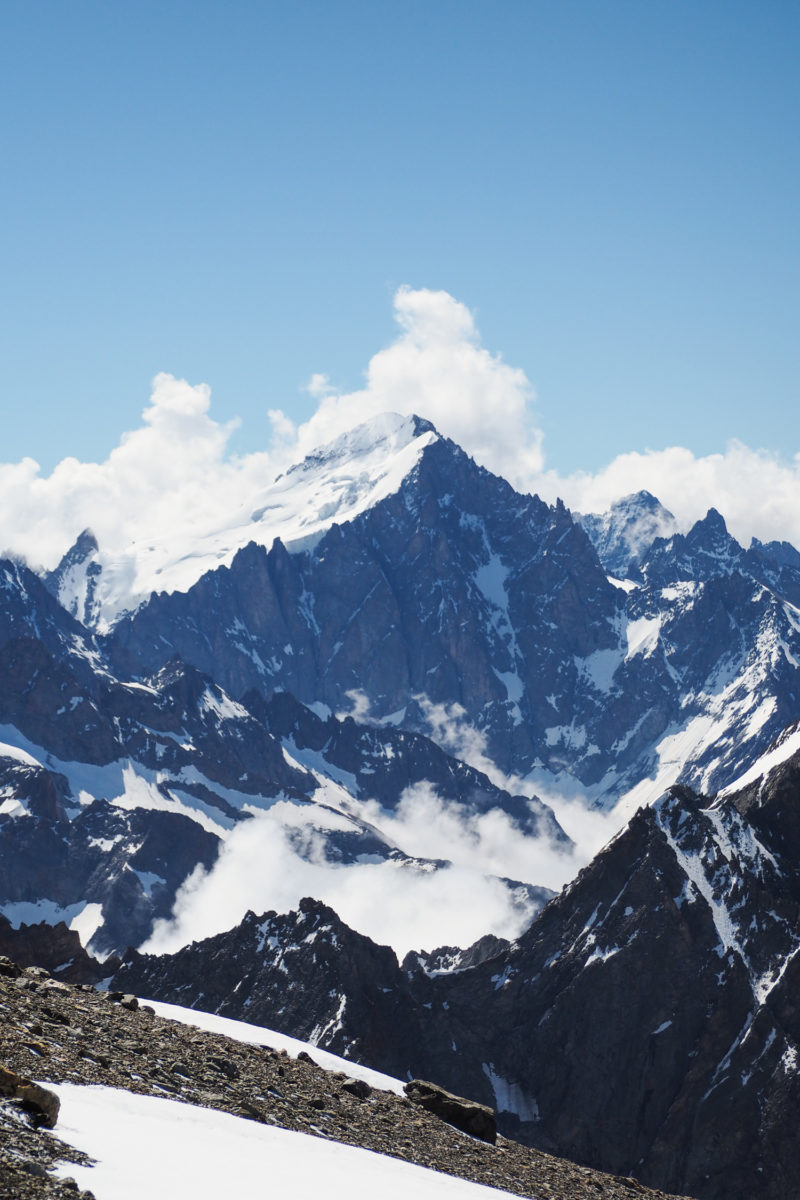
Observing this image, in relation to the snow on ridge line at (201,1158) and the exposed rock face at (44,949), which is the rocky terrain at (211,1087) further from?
the exposed rock face at (44,949)

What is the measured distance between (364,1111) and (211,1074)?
9.56m

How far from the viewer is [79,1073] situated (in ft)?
141

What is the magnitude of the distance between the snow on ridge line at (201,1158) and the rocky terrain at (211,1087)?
1.12m

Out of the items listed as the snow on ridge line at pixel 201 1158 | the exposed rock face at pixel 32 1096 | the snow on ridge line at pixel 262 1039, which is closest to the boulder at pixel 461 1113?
the snow on ridge line at pixel 262 1039

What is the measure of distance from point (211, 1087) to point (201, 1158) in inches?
500

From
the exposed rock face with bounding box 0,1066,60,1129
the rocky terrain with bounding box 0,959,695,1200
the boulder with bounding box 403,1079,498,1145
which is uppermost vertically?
the boulder with bounding box 403,1079,498,1145

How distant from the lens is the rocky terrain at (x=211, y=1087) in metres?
41.5

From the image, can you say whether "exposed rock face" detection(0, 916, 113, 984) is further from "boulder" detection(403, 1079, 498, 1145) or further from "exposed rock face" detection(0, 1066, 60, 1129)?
"exposed rock face" detection(0, 1066, 60, 1129)

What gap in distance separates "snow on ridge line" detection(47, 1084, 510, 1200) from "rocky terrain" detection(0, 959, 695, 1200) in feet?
3.67

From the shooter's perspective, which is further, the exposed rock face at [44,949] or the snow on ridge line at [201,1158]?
the exposed rock face at [44,949]

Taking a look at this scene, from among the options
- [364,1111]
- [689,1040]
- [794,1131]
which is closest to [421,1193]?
[364,1111]

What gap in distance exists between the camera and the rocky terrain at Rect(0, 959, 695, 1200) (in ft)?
136

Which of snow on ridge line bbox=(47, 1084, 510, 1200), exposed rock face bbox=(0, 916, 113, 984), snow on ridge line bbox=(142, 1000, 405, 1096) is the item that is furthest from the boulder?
exposed rock face bbox=(0, 916, 113, 984)

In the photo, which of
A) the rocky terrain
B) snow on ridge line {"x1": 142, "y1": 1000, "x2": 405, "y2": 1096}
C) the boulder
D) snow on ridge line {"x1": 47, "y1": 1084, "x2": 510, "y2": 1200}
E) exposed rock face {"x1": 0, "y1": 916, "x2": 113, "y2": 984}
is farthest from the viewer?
exposed rock face {"x1": 0, "y1": 916, "x2": 113, "y2": 984}
